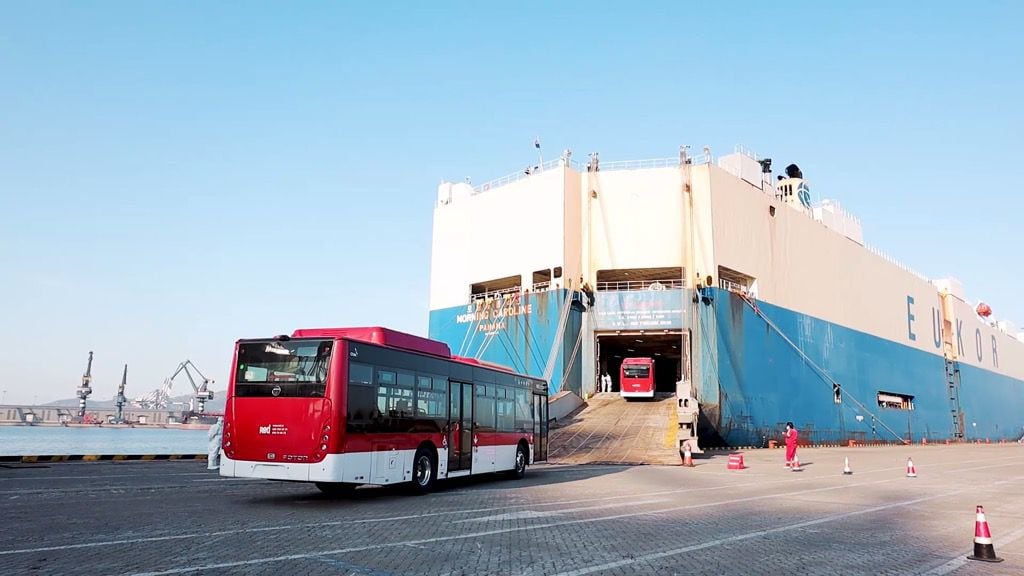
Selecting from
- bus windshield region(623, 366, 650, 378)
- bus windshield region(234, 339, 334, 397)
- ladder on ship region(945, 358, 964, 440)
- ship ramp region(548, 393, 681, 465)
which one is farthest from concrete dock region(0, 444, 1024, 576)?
ladder on ship region(945, 358, 964, 440)

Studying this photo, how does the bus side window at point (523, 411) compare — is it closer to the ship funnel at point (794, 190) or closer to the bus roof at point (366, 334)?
the bus roof at point (366, 334)

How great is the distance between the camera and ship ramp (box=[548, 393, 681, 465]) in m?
25.5

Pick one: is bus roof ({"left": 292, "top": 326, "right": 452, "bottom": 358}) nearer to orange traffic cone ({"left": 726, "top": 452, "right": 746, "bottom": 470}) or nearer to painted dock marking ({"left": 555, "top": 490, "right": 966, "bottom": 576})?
painted dock marking ({"left": 555, "top": 490, "right": 966, "bottom": 576})

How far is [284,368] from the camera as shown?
12.7 m

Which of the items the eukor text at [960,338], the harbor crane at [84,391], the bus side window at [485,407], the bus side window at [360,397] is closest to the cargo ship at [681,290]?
the eukor text at [960,338]

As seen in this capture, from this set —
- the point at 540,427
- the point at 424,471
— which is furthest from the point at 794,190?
the point at 424,471

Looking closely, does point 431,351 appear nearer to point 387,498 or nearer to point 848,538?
point 387,498

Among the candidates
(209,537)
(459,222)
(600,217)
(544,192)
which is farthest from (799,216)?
(209,537)

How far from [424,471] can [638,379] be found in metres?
25.8

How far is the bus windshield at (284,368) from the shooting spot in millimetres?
12438

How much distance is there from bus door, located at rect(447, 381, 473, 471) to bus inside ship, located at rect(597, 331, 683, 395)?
2423cm

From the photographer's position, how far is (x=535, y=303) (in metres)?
40.3

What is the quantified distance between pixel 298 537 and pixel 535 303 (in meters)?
31.8

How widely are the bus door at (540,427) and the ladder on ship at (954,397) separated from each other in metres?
59.2
